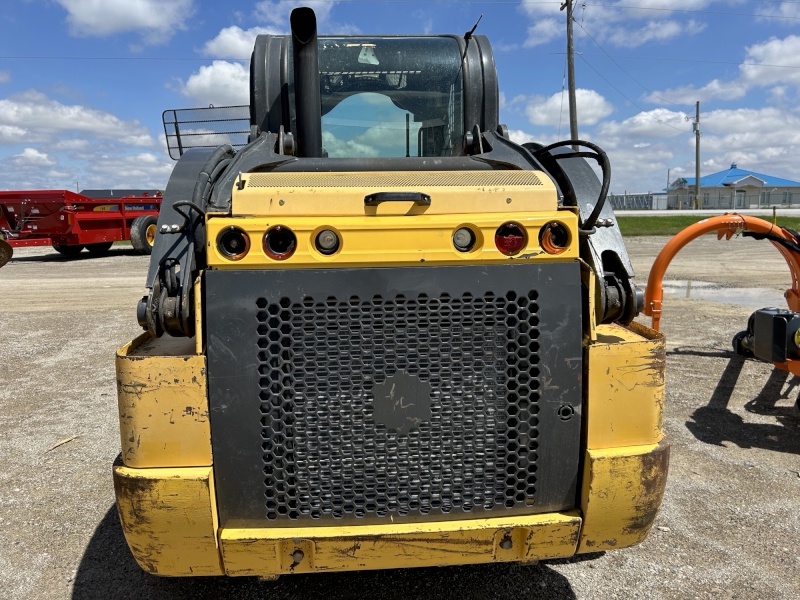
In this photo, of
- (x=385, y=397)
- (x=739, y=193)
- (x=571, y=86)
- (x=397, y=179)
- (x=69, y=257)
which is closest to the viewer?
(x=385, y=397)

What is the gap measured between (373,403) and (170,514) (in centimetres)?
79

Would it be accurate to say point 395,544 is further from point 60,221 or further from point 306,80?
point 60,221

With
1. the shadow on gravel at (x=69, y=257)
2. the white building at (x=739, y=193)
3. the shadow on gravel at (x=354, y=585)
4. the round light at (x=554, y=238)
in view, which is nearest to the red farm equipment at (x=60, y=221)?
the shadow on gravel at (x=69, y=257)

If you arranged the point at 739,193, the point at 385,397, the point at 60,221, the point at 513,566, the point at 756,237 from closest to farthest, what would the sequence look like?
the point at 385,397 → the point at 513,566 → the point at 756,237 → the point at 60,221 → the point at 739,193

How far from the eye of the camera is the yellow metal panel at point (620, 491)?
228 centimetres

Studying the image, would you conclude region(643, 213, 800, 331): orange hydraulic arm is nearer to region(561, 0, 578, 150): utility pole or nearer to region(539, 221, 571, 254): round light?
region(539, 221, 571, 254): round light

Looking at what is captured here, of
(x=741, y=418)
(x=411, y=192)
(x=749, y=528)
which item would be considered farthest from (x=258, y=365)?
(x=741, y=418)

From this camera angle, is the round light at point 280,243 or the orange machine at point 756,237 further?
the orange machine at point 756,237

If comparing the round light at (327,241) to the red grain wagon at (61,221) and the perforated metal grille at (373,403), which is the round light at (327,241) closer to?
the perforated metal grille at (373,403)

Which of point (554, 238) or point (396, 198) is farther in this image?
point (554, 238)

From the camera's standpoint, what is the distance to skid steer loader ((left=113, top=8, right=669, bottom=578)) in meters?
2.19

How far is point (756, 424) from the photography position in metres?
5.02

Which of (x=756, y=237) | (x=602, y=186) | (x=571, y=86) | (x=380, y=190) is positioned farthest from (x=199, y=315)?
(x=571, y=86)

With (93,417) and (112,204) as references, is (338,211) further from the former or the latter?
(112,204)
